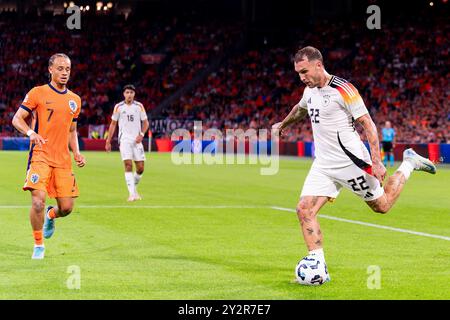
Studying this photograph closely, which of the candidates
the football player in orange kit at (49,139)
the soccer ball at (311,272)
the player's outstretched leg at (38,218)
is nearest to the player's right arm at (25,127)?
the football player in orange kit at (49,139)

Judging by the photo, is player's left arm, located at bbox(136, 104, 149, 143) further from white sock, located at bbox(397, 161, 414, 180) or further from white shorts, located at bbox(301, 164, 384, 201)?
white shorts, located at bbox(301, 164, 384, 201)

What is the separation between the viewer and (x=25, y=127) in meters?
11.0

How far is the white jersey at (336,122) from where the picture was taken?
955cm

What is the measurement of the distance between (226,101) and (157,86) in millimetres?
6489

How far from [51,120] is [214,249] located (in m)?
2.79

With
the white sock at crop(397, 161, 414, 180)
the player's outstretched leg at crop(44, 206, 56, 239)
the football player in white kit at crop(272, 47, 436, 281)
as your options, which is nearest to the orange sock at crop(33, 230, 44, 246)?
the player's outstretched leg at crop(44, 206, 56, 239)

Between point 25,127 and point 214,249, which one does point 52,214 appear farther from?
point 214,249

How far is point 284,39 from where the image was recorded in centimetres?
6600

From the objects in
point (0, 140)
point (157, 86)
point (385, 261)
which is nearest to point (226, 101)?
point (157, 86)

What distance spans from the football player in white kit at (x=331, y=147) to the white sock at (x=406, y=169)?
37.9 inches

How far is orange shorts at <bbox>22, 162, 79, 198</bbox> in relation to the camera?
36.2 ft

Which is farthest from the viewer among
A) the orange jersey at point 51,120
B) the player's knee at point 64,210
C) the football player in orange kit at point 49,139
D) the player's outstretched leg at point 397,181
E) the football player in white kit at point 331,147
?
the player's knee at point 64,210

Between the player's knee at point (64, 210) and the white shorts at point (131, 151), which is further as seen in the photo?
the white shorts at point (131, 151)

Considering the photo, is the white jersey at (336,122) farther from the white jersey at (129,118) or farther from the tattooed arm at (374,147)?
the white jersey at (129,118)
